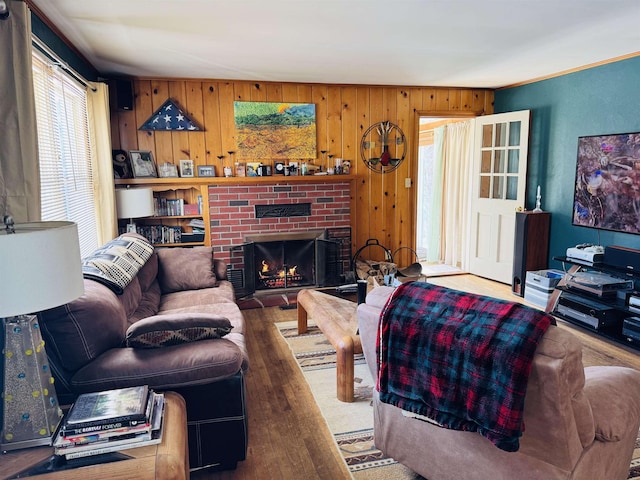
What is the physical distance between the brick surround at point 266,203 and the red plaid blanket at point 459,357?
3.43 m

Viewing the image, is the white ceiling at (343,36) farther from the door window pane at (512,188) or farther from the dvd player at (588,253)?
the dvd player at (588,253)

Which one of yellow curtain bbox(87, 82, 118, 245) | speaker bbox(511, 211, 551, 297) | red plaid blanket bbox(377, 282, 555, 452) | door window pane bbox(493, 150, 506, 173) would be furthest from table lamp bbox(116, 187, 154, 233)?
door window pane bbox(493, 150, 506, 173)

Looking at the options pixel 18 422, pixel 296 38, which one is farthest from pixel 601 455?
pixel 296 38

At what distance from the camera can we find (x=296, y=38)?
11.0 feet

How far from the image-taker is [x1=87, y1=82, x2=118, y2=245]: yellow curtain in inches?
158

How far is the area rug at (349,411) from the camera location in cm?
212

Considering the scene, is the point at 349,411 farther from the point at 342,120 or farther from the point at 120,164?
the point at 342,120

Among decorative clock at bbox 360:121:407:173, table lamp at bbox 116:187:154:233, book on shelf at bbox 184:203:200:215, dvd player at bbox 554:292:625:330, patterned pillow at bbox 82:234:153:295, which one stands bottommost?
Result: dvd player at bbox 554:292:625:330

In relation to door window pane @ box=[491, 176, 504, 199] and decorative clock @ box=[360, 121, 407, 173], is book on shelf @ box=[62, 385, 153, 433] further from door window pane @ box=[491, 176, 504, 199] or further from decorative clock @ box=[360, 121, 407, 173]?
door window pane @ box=[491, 176, 504, 199]

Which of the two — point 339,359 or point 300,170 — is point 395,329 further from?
point 300,170

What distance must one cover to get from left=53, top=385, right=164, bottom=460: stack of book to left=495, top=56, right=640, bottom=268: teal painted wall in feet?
13.6

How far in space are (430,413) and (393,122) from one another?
443 cm

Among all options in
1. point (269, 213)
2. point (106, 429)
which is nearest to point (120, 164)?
point (269, 213)

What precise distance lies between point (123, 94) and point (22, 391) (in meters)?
3.75
